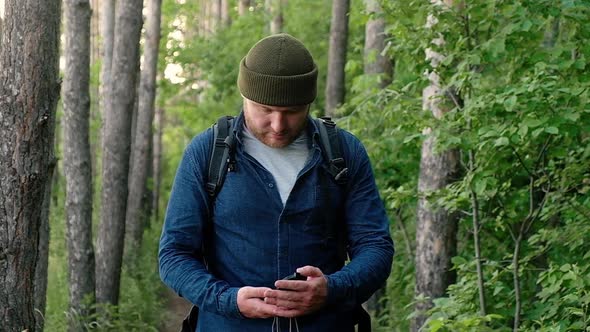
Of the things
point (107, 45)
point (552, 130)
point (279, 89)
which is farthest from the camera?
point (107, 45)

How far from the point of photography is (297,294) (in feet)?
11.1

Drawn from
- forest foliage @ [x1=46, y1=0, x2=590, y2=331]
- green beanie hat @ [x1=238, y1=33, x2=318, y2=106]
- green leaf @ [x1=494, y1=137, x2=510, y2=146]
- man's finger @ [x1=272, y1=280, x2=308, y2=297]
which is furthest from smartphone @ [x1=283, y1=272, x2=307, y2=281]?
green leaf @ [x1=494, y1=137, x2=510, y2=146]

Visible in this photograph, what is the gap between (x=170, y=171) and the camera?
3884cm

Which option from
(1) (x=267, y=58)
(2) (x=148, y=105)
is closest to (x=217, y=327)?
(1) (x=267, y=58)

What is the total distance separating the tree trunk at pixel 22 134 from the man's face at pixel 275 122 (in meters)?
2.42

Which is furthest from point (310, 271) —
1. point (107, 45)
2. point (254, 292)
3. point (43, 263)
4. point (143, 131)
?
point (143, 131)

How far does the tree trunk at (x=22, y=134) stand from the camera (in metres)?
5.64

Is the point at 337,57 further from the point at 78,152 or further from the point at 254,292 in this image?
the point at 254,292

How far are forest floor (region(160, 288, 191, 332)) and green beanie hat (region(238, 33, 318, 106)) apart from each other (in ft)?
33.9

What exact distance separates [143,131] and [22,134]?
557 inches

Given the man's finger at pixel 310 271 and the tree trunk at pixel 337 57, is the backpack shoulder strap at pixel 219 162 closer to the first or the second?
the man's finger at pixel 310 271

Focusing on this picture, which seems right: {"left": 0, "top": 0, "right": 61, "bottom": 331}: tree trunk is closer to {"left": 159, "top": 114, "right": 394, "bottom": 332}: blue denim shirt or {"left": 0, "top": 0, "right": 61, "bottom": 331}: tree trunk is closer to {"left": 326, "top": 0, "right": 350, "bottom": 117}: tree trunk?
{"left": 159, "top": 114, "right": 394, "bottom": 332}: blue denim shirt

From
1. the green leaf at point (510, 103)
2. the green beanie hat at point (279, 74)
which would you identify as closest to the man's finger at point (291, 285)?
the green beanie hat at point (279, 74)

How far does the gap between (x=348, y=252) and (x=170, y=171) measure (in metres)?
35.4
